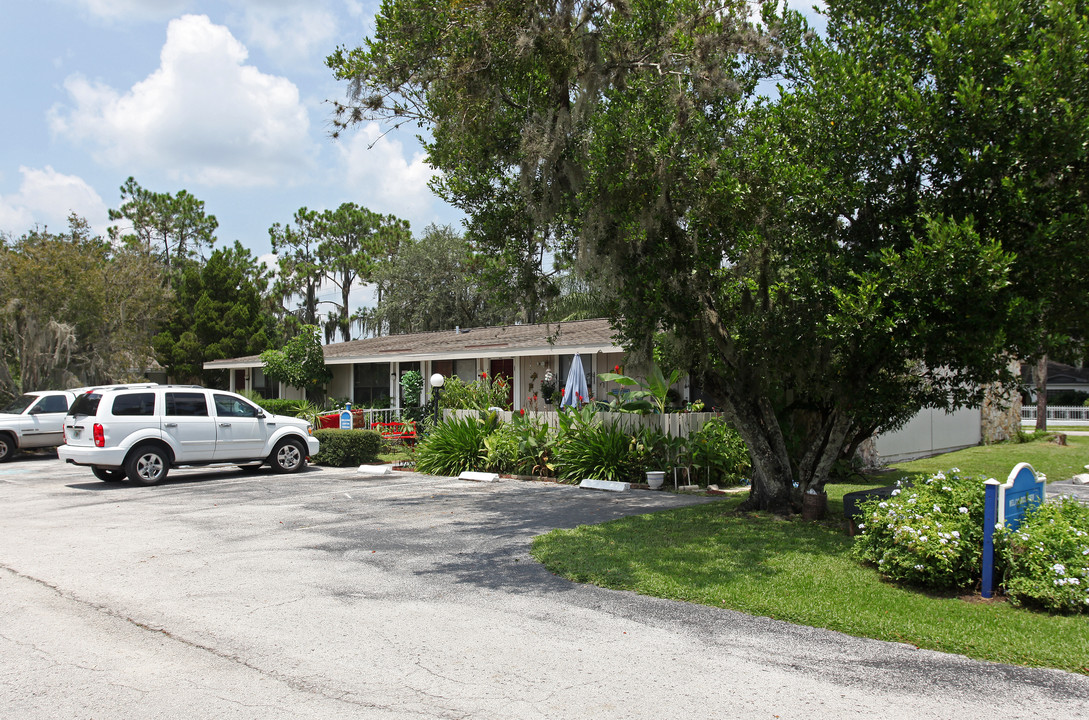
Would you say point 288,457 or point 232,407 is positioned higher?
point 232,407

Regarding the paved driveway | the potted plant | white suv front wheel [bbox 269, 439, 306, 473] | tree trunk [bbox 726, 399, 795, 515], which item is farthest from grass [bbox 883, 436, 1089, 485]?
white suv front wheel [bbox 269, 439, 306, 473]

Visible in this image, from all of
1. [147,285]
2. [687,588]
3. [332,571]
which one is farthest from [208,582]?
[147,285]

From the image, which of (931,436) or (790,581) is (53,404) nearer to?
(790,581)

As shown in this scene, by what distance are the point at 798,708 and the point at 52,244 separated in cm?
2789

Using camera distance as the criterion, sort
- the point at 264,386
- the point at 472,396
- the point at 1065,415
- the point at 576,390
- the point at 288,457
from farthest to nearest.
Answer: the point at 1065,415, the point at 264,386, the point at 472,396, the point at 576,390, the point at 288,457

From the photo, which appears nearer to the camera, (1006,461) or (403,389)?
(1006,461)

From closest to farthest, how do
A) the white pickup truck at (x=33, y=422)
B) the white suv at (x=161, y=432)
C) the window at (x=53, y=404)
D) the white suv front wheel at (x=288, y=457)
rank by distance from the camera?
1. the white suv at (x=161, y=432)
2. the white suv front wheel at (x=288, y=457)
3. the white pickup truck at (x=33, y=422)
4. the window at (x=53, y=404)

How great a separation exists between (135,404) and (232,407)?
180cm

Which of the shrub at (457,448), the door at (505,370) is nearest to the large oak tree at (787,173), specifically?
the shrub at (457,448)

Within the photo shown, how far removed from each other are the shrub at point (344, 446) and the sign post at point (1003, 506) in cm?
1341

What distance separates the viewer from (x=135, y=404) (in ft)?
45.7

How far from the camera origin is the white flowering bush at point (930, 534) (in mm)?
6262

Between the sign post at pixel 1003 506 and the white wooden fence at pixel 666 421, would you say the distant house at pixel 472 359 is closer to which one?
the white wooden fence at pixel 666 421

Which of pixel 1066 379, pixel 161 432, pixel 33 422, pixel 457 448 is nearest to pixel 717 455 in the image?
pixel 457 448
